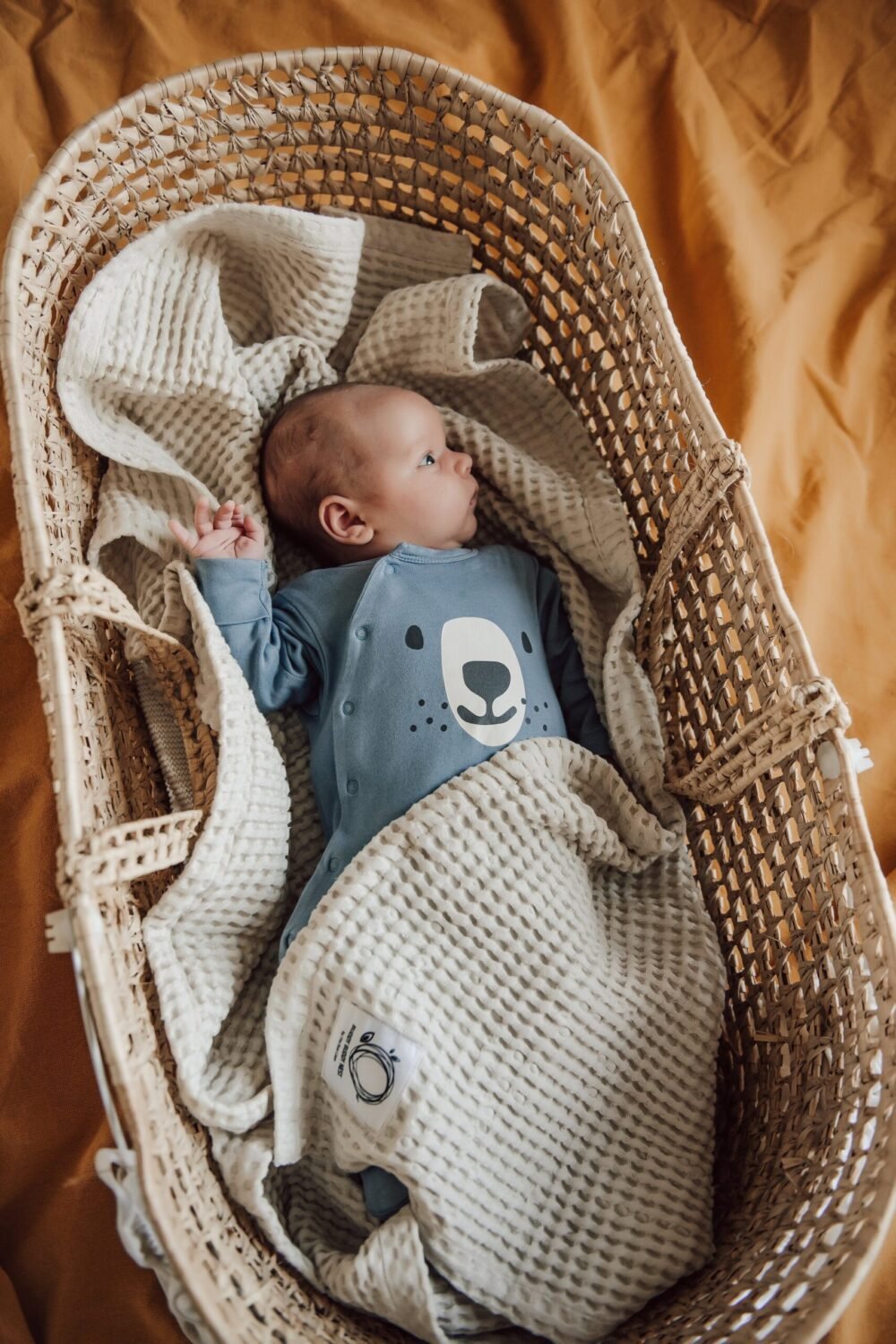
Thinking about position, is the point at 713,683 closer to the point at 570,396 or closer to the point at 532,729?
the point at 532,729

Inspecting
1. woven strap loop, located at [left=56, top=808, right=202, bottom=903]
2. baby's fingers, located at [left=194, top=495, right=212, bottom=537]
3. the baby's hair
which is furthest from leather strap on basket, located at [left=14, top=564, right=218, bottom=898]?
the baby's hair

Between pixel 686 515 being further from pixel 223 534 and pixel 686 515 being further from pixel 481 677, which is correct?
pixel 223 534

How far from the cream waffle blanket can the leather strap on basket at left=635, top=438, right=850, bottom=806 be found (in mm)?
43

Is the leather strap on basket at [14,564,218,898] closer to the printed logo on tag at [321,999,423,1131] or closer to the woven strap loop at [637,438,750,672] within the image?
the printed logo on tag at [321,999,423,1131]

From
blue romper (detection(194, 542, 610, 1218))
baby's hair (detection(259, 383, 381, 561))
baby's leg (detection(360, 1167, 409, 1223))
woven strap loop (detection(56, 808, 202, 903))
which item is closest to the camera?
woven strap loop (detection(56, 808, 202, 903))

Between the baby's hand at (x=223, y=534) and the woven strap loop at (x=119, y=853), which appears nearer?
the woven strap loop at (x=119, y=853)

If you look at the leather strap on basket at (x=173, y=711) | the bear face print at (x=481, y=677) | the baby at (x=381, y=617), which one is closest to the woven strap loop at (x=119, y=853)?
the leather strap on basket at (x=173, y=711)

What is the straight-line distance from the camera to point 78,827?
31.2 inches

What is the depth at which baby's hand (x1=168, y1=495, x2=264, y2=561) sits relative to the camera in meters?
1.05

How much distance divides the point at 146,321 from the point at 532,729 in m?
0.60

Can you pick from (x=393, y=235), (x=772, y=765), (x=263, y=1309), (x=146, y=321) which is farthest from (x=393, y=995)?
(x=393, y=235)

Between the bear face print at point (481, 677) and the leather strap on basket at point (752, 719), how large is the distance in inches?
6.3

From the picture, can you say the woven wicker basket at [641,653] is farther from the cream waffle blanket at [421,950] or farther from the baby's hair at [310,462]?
the baby's hair at [310,462]

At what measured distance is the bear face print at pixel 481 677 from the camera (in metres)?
1.02
